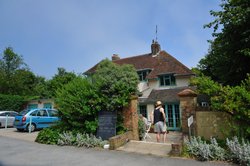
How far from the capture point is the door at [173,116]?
18062 millimetres

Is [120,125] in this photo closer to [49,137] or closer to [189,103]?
[49,137]

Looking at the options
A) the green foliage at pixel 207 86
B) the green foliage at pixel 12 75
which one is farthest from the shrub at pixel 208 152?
the green foliage at pixel 12 75

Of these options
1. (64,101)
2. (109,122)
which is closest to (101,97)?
(109,122)

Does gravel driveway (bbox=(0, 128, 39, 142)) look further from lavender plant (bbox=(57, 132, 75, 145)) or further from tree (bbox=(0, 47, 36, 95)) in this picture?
tree (bbox=(0, 47, 36, 95))

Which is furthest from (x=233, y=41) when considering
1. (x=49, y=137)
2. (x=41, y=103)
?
(x=41, y=103)

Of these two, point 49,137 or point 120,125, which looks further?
point 49,137

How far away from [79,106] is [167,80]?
13898mm

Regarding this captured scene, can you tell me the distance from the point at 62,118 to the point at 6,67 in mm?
29097

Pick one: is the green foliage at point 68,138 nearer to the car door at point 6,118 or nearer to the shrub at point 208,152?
Answer: the shrub at point 208,152

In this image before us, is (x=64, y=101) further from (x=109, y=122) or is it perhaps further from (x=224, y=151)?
(x=224, y=151)

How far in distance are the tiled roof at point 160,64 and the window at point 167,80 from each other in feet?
1.79

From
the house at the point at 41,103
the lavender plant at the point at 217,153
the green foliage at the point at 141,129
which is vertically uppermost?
the house at the point at 41,103

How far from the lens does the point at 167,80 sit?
22625 millimetres

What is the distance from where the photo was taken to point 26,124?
1516 centimetres
